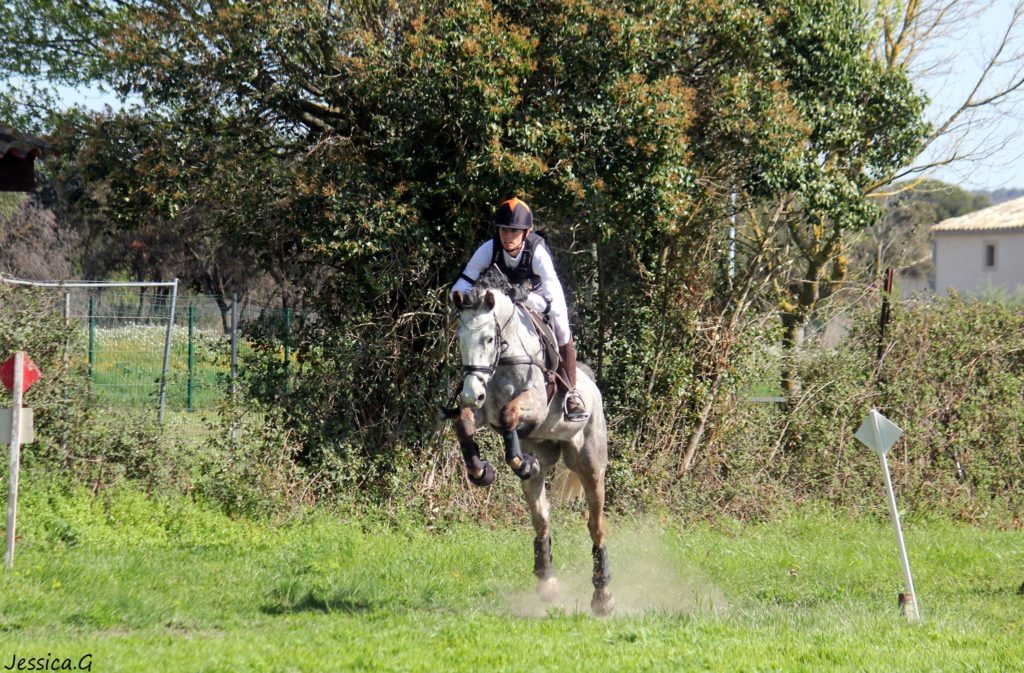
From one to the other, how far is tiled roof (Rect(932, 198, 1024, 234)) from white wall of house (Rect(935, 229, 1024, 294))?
36cm

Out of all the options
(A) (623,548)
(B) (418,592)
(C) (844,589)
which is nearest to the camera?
(B) (418,592)

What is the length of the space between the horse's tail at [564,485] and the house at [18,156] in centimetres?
711

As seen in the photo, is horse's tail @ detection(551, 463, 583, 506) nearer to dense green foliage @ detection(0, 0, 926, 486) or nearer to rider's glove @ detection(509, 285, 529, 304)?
rider's glove @ detection(509, 285, 529, 304)

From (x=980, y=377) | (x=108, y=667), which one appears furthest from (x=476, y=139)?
(x=980, y=377)

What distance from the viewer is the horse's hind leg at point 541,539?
9961 mm

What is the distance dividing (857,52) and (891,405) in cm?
549

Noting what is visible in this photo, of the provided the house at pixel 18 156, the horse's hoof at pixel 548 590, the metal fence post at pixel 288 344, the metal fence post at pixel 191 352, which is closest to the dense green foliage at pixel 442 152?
the metal fence post at pixel 288 344

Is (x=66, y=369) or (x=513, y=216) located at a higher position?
(x=513, y=216)

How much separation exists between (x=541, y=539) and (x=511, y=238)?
9.66 ft

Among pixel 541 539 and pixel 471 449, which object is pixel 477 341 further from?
pixel 541 539

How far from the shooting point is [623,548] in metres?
12.2

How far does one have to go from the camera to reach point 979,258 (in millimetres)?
56031

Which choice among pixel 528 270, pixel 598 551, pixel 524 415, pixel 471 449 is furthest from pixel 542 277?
pixel 598 551

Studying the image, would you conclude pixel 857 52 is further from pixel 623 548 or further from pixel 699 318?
pixel 623 548
